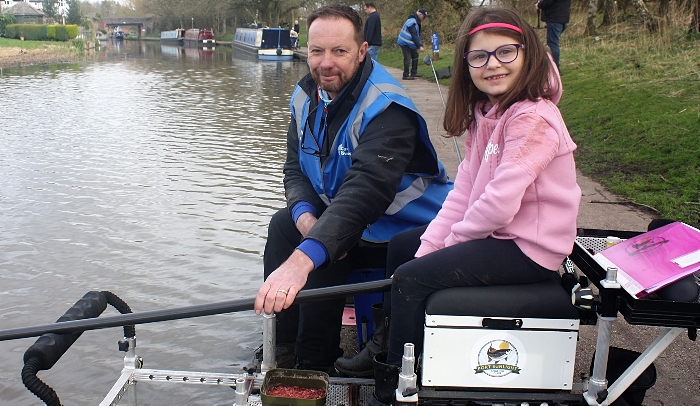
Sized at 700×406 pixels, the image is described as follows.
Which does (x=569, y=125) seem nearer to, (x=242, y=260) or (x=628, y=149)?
(x=628, y=149)

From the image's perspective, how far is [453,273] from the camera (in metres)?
2.35

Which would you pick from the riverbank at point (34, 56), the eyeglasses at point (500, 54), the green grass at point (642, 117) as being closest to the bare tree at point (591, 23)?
the green grass at point (642, 117)

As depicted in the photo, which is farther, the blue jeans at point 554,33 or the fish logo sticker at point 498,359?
the blue jeans at point 554,33

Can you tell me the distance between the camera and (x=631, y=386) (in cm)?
238

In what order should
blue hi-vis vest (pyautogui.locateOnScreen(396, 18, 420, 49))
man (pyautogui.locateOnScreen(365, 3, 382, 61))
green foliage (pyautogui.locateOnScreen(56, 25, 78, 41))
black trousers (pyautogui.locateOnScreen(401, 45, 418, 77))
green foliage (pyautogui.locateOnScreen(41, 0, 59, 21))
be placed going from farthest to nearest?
green foliage (pyautogui.locateOnScreen(41, 0, 59, 21))
green foliage (pyautogui.locateOnScreen(56, 25, 78, 41))
black trousers (pyautogui.locateOnScreen(401, 45, 418, 77))
blue hi-vis vest (pyautogui.locateOnScreen(396, 18, 420, 49))
man (pyautogui.locateOnScreen(365, 3, 382, 61))

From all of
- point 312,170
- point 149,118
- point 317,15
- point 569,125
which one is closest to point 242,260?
point 312,170

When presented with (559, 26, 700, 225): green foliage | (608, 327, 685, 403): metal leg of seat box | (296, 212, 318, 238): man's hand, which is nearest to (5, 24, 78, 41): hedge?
(559, 26, 700, 225): green foliage

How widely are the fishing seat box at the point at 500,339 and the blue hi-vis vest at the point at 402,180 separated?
3.33 ft

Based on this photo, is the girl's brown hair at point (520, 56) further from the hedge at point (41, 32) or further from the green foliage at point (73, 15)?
the green foliage at point (73, 15)

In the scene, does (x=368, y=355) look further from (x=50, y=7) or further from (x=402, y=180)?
(x=50, y=7)

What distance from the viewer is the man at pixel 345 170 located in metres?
3.01

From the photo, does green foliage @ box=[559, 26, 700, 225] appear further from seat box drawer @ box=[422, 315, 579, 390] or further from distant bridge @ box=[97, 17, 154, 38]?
distant bridge @ box=[97, 17, 154, 38]

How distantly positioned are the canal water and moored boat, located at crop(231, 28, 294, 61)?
24.2m

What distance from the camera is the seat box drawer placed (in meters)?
2.25
